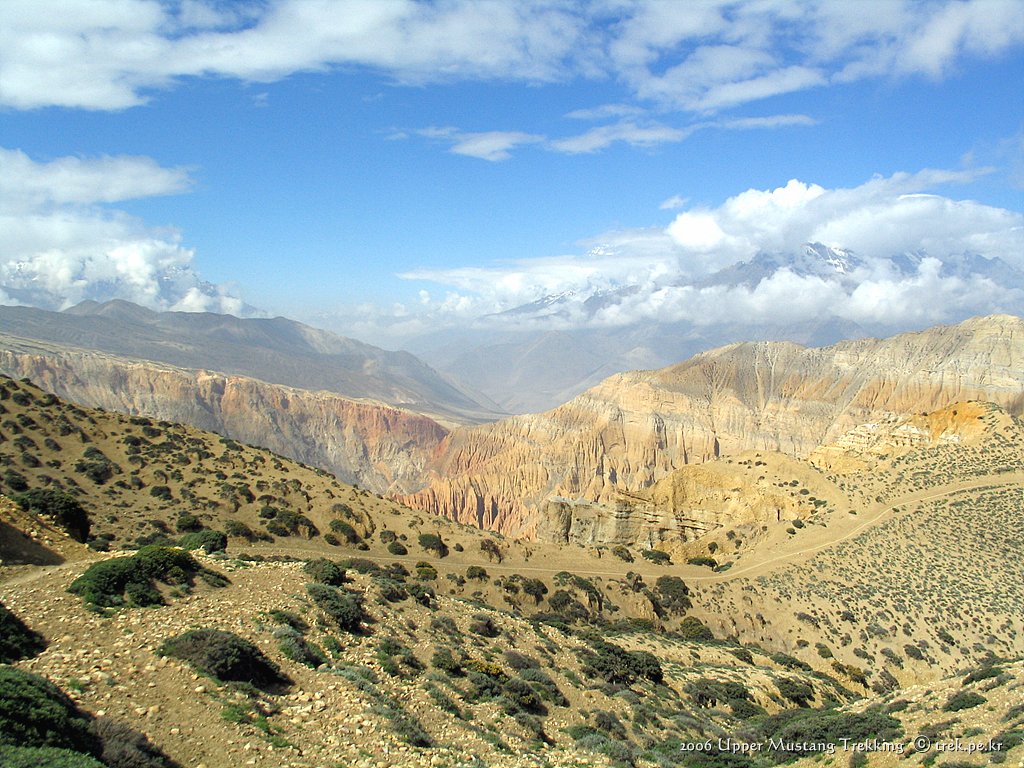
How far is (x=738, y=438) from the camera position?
151 m

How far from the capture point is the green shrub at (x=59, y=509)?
82.2 ft

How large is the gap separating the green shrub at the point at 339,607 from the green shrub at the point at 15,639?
323 inches

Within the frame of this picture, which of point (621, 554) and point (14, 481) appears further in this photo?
point (621, 554)

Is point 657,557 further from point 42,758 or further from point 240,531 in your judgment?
point 42,758

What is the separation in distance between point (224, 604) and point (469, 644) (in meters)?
9.19

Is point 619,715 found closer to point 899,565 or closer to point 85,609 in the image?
point 85,609

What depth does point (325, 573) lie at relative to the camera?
23516mm

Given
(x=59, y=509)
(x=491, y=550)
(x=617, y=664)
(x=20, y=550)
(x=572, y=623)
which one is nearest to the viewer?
(x=20, y=550)

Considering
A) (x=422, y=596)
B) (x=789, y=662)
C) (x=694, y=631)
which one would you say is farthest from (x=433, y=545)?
(x=789, y=662)

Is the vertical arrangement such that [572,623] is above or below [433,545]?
below

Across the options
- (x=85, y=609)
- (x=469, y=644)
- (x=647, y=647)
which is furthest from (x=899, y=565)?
(x=85, y=609)

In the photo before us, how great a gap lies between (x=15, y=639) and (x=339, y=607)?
30.0 feet

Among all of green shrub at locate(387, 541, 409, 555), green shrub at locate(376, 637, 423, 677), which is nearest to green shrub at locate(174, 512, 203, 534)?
green shrub at locate(387, 541, 409, 555)

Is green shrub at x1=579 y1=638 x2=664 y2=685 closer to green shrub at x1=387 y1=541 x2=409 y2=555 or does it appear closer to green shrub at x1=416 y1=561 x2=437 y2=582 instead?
green shrub at x1=416 y1=561 x2=437 y2=582
